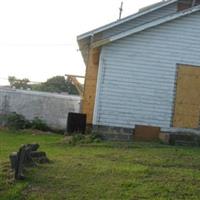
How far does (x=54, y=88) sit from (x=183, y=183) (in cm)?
5317

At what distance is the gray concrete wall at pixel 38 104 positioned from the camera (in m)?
23.9

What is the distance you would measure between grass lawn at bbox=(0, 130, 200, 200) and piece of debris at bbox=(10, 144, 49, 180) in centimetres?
19

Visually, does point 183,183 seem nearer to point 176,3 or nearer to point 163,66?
point 163,66

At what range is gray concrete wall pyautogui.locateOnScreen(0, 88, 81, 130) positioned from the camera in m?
23.9

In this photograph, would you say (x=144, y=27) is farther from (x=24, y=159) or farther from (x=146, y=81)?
(x=24, y=159)

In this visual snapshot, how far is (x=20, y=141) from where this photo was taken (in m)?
17.7

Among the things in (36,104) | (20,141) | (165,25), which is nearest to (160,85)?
(165,25)

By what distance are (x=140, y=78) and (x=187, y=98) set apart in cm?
173

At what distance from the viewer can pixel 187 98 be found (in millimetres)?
18953

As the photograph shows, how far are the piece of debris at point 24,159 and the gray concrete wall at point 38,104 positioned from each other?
12342mm

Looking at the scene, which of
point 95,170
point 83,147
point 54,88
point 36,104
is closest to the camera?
point 95,170

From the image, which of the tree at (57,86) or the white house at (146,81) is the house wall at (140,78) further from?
the tree at (57,86)

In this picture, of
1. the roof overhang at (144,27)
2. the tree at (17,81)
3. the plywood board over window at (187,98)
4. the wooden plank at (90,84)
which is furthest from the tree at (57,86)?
the plywood board over window at (187,98)

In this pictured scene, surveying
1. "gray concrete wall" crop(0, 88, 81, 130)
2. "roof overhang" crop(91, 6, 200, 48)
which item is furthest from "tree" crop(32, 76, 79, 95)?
"roof overhang" crop(91, 6, 200, 48)
